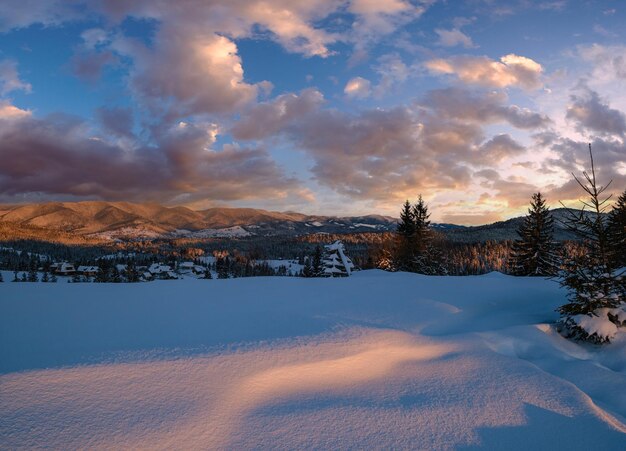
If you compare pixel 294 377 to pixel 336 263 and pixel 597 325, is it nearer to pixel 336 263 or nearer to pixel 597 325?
pixel 597 325

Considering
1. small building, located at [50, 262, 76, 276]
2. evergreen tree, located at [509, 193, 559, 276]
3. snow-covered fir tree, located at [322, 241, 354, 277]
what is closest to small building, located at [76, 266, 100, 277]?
small building, located at [50, 262, 76, 276]

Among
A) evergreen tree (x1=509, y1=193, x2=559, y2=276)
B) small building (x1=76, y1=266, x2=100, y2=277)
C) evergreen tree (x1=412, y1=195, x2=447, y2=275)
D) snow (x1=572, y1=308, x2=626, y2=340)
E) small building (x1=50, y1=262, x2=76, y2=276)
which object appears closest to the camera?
snow (x1=572, y1=308, x2=626, y2=340)

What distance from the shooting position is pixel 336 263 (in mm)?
40094

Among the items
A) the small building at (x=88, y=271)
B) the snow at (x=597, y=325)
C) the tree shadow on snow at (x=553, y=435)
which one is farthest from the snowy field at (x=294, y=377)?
the small building at (x=88, y=271)

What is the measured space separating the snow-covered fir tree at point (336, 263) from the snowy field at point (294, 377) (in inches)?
1190

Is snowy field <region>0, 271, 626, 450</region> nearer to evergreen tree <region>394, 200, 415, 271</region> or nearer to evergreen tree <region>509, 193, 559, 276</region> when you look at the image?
evergreen tree <region>509, 193, 559, 276</region>

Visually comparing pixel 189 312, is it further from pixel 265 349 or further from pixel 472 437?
pixel 472 437

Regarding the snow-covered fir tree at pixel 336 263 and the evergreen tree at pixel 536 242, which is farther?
the snow-covered fir tree at pixel 336 263

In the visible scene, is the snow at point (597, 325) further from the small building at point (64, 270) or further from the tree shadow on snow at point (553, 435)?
the small building at point (64, 270)

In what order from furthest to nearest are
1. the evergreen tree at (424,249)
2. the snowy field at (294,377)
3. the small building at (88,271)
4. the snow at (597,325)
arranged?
the small building at (88,271) < the evergreen tree at (424,249) < the snow at (597,325) < the snowy field at (294,377)

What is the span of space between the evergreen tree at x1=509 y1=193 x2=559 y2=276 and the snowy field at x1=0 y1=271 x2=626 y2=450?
23.9 meters

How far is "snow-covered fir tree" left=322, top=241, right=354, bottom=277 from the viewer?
39.0 meters

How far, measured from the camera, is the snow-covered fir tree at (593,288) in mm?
7070

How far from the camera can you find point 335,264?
40031 millimetres
